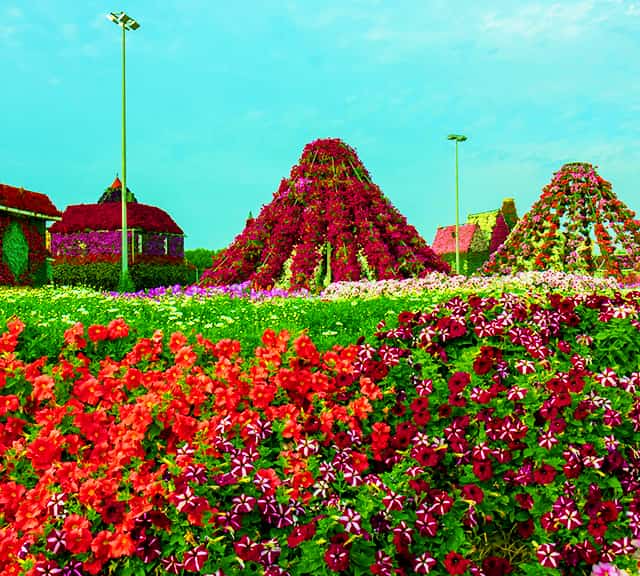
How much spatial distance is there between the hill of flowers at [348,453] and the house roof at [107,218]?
27902 millimetres

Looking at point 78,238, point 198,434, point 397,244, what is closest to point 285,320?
point 198,434

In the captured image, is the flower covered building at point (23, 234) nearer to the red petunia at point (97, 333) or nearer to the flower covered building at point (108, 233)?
the flower covered building at point (108, 233)

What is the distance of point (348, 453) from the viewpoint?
388cm

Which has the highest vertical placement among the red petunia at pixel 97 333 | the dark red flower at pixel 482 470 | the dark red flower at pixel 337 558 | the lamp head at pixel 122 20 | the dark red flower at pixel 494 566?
the lamp head at pixel 122 20

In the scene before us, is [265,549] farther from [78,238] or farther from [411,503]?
[78,238]

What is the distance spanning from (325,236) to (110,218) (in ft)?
63.0

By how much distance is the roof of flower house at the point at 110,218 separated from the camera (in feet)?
104

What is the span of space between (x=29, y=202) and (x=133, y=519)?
22897 millimetres

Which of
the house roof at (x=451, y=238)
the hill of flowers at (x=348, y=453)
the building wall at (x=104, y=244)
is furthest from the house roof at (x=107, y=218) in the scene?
the hill of flowers at (x=348, y=453)

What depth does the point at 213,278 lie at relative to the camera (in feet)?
54.6

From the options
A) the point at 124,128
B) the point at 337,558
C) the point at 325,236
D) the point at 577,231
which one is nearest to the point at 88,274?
the point at 124,128

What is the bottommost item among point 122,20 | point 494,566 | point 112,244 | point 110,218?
point 494,566

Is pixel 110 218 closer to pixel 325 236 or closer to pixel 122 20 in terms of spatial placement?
pixel 122 20

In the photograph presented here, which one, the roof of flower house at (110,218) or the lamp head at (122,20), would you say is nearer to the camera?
the lamp head at (122,20)
